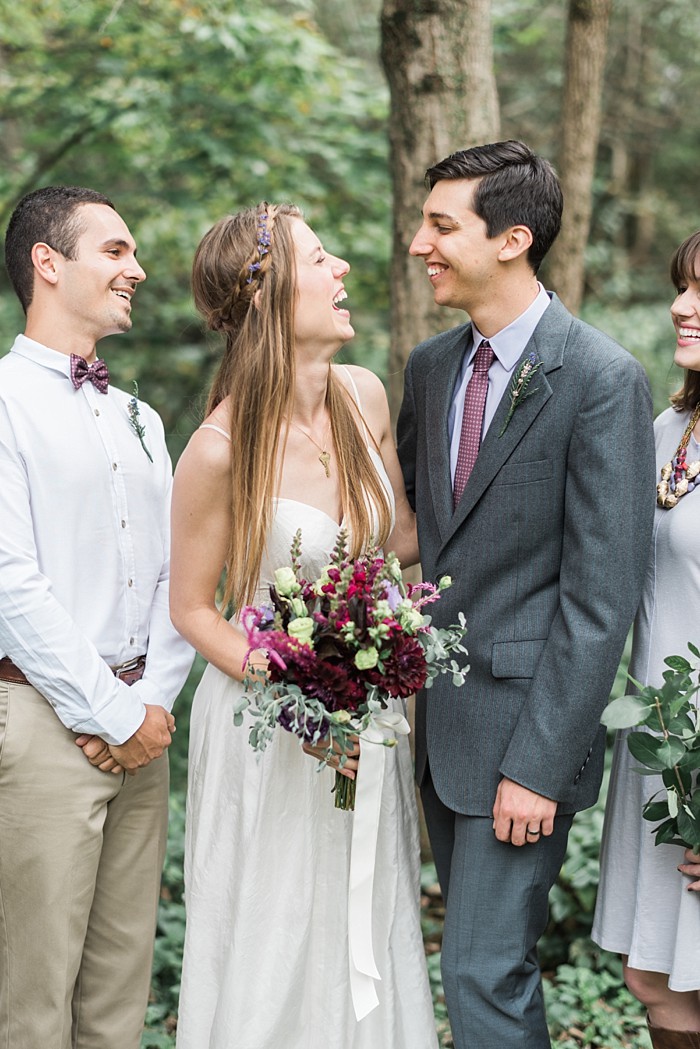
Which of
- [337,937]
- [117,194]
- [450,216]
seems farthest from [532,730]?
[117,194]

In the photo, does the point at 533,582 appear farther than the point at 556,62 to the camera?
No

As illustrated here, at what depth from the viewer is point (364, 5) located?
1118 cm

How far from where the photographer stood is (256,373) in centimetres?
288

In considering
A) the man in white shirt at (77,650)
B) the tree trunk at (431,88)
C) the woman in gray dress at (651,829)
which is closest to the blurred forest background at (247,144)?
the tree trunk at (431,88)

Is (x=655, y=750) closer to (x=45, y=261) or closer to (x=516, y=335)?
(x=516, y=335)

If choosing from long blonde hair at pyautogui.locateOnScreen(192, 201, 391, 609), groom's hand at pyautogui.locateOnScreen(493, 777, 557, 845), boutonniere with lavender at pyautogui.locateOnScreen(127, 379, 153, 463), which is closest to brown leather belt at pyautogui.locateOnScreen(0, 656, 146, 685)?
long blonde hair at pyautogui.locateOnScreen(192, 201, 391, 609)

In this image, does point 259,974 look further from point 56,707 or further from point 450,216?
point 450,216

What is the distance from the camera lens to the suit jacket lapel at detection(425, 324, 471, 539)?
2.83 m

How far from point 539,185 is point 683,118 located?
12074 mm

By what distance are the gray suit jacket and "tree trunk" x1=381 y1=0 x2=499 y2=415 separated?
135cm

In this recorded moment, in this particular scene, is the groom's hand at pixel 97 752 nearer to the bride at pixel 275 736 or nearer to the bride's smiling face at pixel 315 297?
the bride at pixel 275 736

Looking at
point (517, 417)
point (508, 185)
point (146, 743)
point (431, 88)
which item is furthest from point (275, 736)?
point (431, 88)

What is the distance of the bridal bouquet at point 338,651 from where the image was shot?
2320 millimetres

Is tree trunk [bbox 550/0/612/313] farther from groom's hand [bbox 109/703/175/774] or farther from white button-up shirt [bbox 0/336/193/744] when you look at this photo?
groom's hand [bbox 109/703/175/774]
